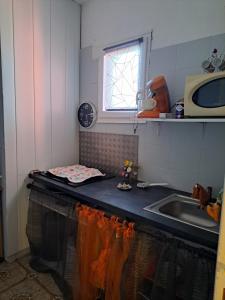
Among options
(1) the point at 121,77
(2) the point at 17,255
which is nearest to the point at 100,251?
(2) the point at 17,255

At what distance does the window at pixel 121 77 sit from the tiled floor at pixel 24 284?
1.46m

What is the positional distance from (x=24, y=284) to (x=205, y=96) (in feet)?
5.97

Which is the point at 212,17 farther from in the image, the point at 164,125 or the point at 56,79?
the point at 56,79

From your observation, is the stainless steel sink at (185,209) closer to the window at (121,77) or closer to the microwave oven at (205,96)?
the microwave oven at (205,96)

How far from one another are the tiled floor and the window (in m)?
1.46

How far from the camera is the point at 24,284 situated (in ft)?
5.26

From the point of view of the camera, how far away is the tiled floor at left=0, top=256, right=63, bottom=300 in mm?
1501

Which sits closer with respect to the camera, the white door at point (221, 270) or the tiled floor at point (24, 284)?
the white door at point (221, 270)

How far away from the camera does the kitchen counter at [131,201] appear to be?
3.12 ft

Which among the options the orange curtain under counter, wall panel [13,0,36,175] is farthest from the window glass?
the orange curtain under counter

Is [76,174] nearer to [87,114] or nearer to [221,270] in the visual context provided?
[87,114]

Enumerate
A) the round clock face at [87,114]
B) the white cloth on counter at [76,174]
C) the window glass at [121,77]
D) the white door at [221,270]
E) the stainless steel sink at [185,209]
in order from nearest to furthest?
the white door at [221,270] → the stainless steel sink at [185,209] → the white cloth on counter at [76,174] → the window glass at [121,77] → the round clock face at [87,114]

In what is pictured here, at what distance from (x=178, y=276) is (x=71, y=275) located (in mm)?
793

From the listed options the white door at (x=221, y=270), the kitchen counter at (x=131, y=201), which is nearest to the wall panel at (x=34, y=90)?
the kitchen counter at (x=131, y=201)
